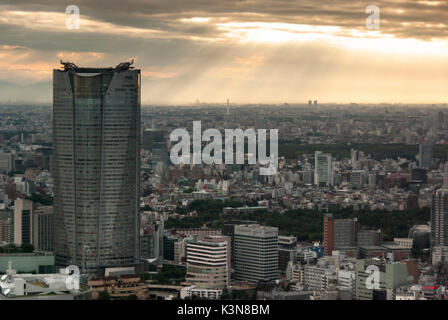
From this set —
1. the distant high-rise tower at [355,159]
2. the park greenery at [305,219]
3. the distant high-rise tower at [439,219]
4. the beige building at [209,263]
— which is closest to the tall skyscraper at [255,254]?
the beige building at [209,263]

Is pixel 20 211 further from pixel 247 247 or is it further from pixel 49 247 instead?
pixel 247 247

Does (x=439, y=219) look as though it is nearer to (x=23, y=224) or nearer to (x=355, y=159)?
(x=23, y=224)

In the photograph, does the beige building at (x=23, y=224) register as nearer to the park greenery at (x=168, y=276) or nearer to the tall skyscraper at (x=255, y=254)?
the park greenery at (x=168, y=276)

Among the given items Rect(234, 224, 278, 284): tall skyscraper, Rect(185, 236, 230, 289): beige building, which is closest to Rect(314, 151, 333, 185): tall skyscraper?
Rect(234, 224, 278, 284): tall skyscraper

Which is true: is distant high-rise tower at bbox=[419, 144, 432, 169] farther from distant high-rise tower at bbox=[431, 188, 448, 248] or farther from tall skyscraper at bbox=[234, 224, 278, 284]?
tall skyscraper at bbox=[234, 224, 278, 284]
